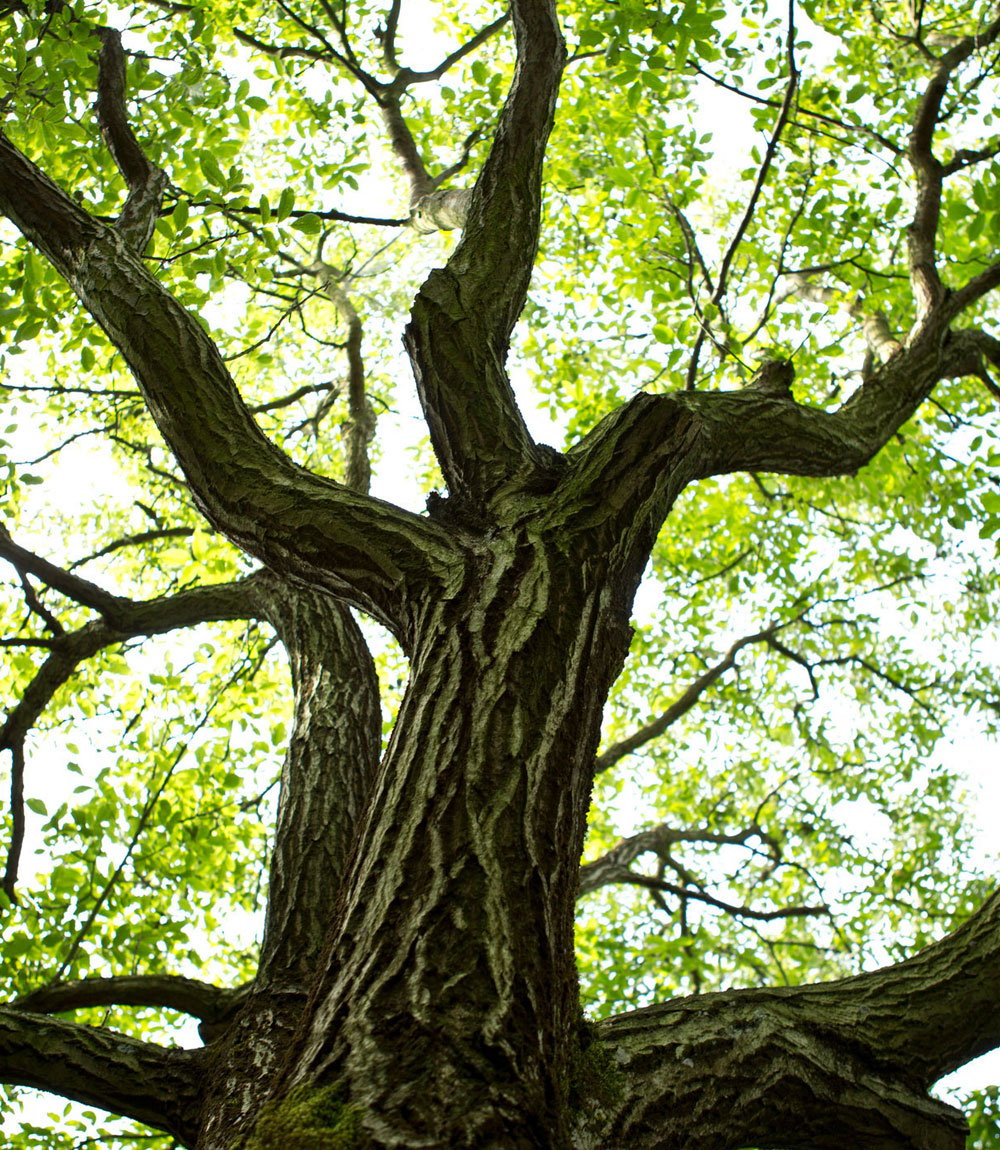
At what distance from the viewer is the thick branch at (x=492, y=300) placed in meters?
3.32

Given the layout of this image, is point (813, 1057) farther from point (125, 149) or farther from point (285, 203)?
point (125, 149)

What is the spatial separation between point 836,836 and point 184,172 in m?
8.14

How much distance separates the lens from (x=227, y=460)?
9.71 feet

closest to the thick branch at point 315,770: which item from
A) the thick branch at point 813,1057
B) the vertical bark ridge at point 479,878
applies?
the vertical bark ridge at point 479,878

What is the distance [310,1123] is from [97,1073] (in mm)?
1342

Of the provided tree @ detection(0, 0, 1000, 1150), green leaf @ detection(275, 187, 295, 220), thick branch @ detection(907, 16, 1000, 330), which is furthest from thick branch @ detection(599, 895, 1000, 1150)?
thick branch @ detection(907, 16, 1000, 330)

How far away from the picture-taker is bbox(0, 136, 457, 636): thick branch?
9.30 feet

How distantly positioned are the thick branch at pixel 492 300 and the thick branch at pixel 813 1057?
1797mm

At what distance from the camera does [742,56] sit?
6.71 m

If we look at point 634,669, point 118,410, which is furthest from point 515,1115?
point 634,669

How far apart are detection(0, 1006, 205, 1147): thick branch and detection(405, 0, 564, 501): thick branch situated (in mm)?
2048

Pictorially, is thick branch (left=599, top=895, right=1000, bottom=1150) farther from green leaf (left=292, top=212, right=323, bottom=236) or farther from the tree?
green leaf (left=292, top=212, right=323, bottom=236)

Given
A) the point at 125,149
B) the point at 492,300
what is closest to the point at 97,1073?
the point at 492,300

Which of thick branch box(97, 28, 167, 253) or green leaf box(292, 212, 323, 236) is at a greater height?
thick branch box(97, 28, 167, 253)
